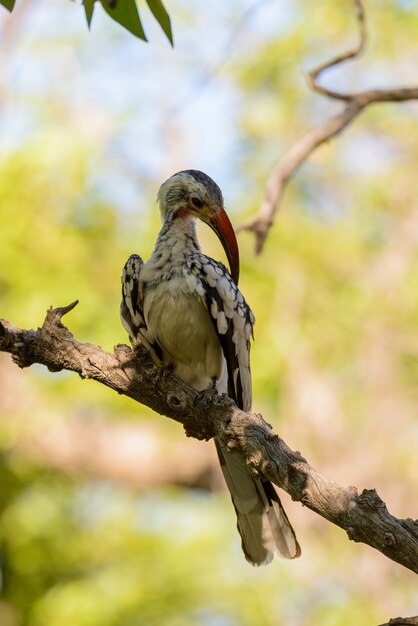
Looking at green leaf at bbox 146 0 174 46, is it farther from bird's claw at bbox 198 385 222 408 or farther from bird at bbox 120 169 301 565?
bird at bbox 120 169 301 565

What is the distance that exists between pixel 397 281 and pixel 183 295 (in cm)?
739

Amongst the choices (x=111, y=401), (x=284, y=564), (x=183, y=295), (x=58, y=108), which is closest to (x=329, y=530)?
(x=284, y=564)

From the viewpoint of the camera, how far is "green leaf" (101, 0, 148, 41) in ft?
8.93

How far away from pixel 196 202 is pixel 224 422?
156 centimetres

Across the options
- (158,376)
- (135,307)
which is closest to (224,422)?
(158,376)

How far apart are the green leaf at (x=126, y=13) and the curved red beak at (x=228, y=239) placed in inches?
86.0

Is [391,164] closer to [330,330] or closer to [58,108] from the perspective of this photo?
[330,330]

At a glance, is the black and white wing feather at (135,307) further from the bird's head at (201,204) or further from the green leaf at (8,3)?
the green leaf at (8,3)

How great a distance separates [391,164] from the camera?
519 inches

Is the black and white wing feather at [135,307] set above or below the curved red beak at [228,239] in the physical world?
below

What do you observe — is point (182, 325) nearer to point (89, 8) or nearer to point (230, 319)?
point (230, 319)

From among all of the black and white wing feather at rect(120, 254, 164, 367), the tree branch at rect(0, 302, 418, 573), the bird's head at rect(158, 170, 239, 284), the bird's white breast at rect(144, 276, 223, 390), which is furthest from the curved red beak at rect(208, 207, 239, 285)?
the tree branch at rect(0, 302, 418, 573)

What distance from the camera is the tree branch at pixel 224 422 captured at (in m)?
3.37

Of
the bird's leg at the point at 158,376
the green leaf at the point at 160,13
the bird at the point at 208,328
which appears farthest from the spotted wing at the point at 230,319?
the green leaf at the point at 160,13
